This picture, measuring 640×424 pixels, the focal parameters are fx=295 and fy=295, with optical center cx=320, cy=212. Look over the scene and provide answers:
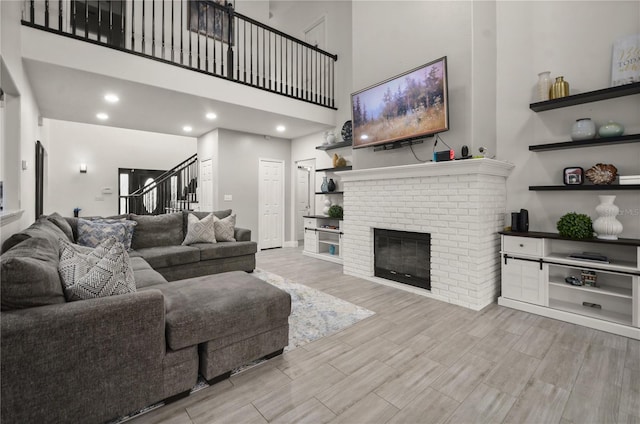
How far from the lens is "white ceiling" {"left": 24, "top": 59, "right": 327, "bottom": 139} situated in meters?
3.62

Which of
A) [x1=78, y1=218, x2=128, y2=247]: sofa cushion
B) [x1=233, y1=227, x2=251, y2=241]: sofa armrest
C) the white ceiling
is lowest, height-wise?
[x1=233, y1=227, x2=251, y2=241]: sofa armrest

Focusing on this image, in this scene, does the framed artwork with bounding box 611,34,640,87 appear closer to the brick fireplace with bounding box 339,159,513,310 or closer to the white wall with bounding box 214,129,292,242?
the brick fireplace with bounding box 339,159,513,310

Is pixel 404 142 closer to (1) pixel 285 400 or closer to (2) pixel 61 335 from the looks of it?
(1) pixel 285 400

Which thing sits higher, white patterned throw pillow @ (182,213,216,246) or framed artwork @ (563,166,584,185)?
framed artwork @ (563,166,584,185)

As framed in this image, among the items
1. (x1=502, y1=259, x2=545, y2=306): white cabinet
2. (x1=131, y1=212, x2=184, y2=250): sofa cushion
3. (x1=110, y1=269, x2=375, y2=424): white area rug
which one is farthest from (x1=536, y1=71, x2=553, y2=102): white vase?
(x1=131, y1=212, x2=184, y2=250): sofa cushion

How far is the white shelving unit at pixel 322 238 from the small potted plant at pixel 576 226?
3278mm

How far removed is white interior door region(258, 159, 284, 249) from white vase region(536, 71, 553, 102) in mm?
5184

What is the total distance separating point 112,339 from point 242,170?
538 cm

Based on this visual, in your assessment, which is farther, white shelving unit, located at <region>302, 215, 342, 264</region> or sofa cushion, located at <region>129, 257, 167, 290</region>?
white shelving unit, located at <region>302, 215, 342, 264</region>

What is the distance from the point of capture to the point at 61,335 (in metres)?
1.31

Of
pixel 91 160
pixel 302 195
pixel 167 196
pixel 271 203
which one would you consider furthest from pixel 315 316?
pixel 91 160

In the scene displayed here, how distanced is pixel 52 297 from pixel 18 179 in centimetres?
252

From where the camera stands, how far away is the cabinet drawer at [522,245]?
2.97 m

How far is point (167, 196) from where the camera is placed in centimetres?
759
